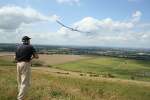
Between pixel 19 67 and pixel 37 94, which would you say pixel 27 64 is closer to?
pixel 19 67

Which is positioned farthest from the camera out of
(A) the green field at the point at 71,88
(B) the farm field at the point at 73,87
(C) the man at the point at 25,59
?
(B) the farm field at the point at 73,87

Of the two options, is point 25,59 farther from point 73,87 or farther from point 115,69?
point 115,69

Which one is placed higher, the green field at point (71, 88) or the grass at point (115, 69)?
the green field at point (71, 88)

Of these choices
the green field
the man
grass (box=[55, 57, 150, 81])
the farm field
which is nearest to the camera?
the man

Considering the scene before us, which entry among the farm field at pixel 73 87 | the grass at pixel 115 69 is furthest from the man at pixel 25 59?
the grass at pixel 115 69

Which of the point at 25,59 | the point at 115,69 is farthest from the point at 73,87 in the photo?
the point at 115,69

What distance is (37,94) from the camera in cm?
1004

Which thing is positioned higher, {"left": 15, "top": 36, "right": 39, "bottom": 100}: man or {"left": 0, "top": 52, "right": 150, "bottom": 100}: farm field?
{"left": 15, "top": 36, "right": 39, "bottom": 100}: man

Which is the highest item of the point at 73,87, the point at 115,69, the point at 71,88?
the point at 71,88

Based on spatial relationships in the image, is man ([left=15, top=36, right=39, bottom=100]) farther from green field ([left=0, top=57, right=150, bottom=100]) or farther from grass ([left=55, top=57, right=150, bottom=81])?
grass ([left=55, top=57, right=150, bottom=81])

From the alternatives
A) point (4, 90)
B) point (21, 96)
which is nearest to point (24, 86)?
point (21, 96)

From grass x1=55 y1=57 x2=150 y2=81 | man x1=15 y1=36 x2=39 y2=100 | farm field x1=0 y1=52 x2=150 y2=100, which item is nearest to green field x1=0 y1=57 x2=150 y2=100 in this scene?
farm field x1=0 y1=52 x2=150 y2=100

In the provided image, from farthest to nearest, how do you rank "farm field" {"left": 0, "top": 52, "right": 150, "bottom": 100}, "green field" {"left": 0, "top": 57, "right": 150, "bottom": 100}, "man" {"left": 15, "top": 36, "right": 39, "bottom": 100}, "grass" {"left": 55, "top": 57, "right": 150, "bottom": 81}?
"grass" {"left": 55, "top": 57, "right": 150, "bottom": 81} < "farm field" {"left": 0, "top": 52, "right": 150, "bottom": 100} < "green field" {"left": 0, "top": 57, "right": 150, "bottom": 100} < "man" {"left": 15, "top": 36, "right": 39, "bottom": 100}

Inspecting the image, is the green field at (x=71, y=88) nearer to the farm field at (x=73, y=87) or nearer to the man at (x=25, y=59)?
the farm field at (x=73, y=87)
